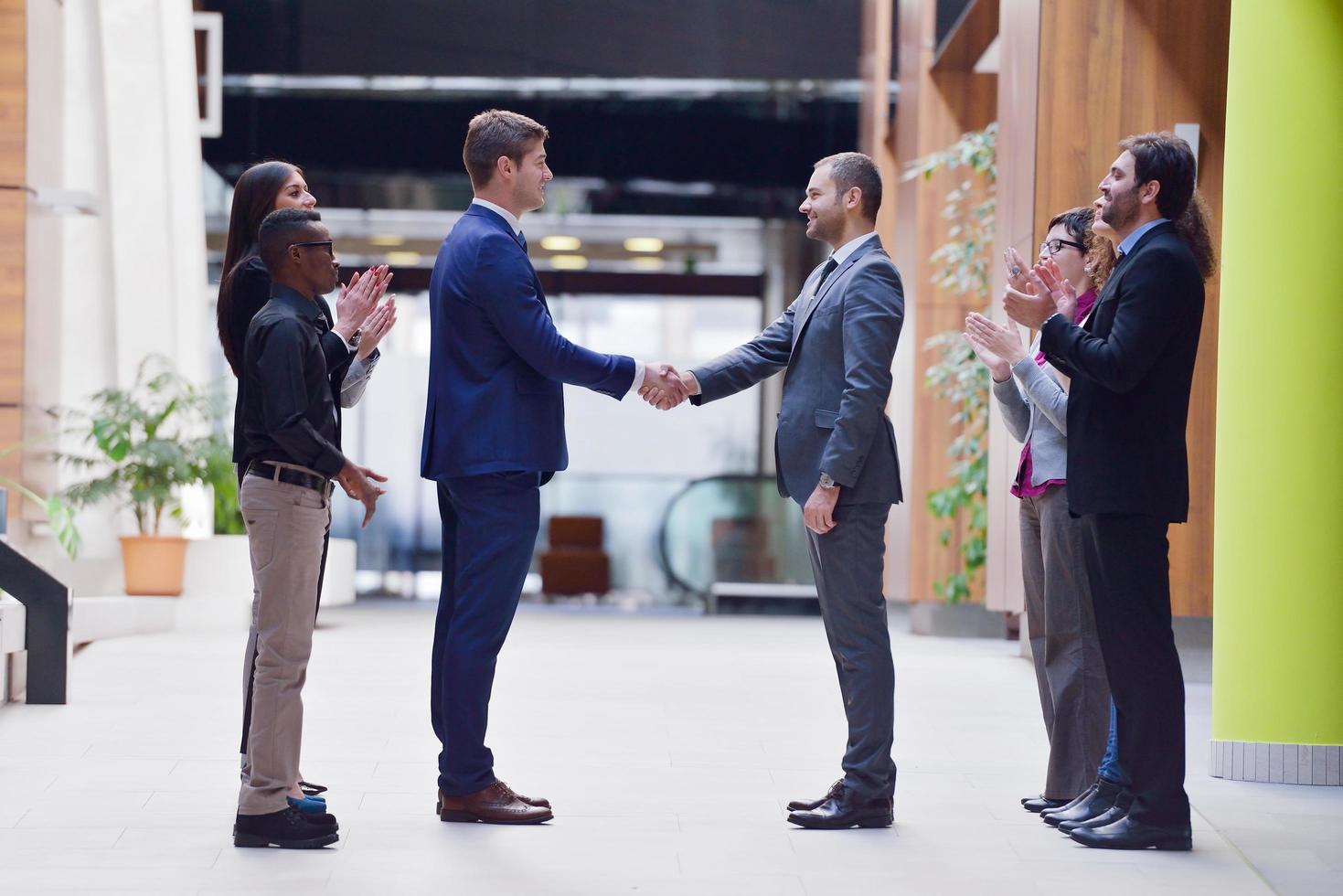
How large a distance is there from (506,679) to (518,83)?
7.66m

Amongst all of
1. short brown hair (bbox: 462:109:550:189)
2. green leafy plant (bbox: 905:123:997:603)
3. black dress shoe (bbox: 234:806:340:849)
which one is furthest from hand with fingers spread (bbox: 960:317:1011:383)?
green leafy plant (bbox: 905:123:997:603)

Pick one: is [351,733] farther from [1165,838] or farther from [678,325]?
[678,325]

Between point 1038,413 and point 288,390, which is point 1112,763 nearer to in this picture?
point 1038,413

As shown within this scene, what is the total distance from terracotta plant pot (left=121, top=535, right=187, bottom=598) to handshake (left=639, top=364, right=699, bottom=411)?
6.26 meters

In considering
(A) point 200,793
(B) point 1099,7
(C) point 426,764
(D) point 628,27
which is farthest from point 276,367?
(D) point 628,27

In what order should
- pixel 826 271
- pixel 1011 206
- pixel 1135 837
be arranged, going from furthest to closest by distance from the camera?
1. pixel 1011 206
2. pixel 826 271
3. pixel 1135 837

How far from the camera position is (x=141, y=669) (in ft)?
22.7

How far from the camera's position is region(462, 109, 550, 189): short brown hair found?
12.5ft

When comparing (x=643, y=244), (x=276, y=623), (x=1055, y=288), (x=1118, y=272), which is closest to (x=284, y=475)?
(x=276, y=623)

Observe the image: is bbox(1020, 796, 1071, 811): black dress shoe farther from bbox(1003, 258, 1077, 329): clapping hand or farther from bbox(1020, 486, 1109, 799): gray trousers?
bbox(1003, 258, 1077, 329): clapping hand

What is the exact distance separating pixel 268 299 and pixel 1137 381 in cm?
198

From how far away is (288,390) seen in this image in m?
3.33

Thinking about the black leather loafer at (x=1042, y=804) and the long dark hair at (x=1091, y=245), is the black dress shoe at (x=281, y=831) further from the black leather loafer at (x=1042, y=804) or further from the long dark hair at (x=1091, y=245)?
the long dark hair at (x=1091, y=245)

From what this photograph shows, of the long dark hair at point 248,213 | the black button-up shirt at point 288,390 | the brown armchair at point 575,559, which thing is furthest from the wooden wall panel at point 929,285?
the black button-up shirt at point 288,390
